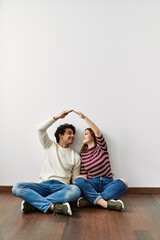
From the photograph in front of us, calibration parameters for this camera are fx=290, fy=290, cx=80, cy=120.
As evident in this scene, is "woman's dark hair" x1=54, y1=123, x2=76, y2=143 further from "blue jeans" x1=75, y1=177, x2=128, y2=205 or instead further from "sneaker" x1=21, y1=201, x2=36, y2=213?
"sneaker" x1=21, y1=201, x2=36, y2=213

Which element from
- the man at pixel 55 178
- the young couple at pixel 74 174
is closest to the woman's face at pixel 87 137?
the young couple at pixel 74 174

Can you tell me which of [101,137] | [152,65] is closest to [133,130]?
A: [101,137]

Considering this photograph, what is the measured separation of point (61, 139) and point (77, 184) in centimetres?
51

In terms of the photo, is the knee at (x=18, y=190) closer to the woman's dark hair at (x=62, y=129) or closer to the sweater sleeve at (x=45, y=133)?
the sweater sleeve at (x=45, y=133)

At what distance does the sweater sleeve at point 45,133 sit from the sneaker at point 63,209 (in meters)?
0.68

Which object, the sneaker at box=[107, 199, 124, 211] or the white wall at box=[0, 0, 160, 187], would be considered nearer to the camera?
the sneaker at box=[107, 199, 124, 211]

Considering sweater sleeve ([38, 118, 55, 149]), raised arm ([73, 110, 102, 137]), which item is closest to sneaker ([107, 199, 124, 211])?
raised arm ([73, 110, 102, 137])

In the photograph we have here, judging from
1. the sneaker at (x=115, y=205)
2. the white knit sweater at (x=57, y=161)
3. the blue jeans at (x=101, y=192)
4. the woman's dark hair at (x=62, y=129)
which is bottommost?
the sneaker at (x=115, y=205)

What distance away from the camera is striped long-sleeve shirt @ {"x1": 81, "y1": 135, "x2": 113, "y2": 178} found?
2.45 metres

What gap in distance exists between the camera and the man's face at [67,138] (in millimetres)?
2502

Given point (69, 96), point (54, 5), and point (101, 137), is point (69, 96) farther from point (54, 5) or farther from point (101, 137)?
point (54, 5)

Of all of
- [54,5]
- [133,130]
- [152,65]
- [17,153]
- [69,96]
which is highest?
[54,5]

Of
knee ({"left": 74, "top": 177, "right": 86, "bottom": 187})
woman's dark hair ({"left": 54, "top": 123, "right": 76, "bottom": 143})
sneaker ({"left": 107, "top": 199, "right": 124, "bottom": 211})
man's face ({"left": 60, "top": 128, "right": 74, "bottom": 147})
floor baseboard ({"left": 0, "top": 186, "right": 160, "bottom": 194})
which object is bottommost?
floor baseboard ({"left": 0, "top": 186, "right": 160, "bottom": 194})

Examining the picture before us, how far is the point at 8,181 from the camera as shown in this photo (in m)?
2.65
